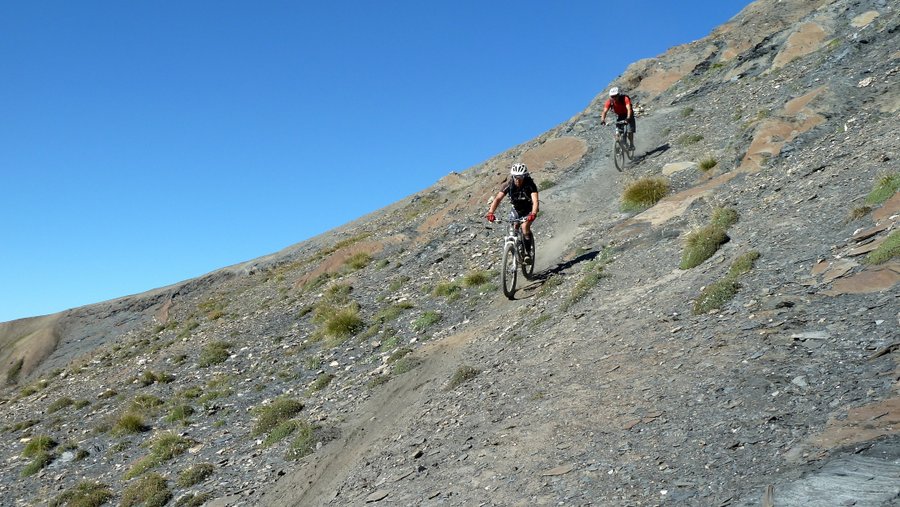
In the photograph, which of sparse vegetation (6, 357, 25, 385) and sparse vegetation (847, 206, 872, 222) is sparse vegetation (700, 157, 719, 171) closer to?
sparse vegetation (847, 206, 872, 222)

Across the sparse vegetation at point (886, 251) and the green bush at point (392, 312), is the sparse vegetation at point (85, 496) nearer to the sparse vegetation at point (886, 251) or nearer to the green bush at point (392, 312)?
the green bush at point (392, 312)

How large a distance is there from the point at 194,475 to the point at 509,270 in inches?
304

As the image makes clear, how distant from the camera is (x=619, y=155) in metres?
26.1

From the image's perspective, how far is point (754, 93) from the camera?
28953 mm

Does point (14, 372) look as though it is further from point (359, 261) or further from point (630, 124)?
point (630, 124)

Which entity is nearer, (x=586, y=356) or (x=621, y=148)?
(x=586, y=356)

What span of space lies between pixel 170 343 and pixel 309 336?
959 centimetres

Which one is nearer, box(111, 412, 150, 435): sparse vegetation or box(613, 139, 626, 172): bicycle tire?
box(111, 412, 150, 435): sparse vegetation

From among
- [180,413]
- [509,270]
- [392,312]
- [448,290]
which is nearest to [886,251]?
[509,270]

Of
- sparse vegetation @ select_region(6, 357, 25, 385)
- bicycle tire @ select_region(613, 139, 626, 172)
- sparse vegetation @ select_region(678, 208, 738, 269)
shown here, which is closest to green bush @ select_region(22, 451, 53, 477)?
sparse vegetation @ select_region(678, 208, 738, 269)

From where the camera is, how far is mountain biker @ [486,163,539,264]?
1498 centimetres

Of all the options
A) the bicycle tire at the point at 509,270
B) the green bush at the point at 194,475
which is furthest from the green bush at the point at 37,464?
the bicycle tire at the point at 509,270

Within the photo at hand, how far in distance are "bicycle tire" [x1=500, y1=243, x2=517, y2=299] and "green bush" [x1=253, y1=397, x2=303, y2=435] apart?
5.23 m

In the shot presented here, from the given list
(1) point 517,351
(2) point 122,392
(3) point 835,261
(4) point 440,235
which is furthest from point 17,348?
(3) point 835,261
